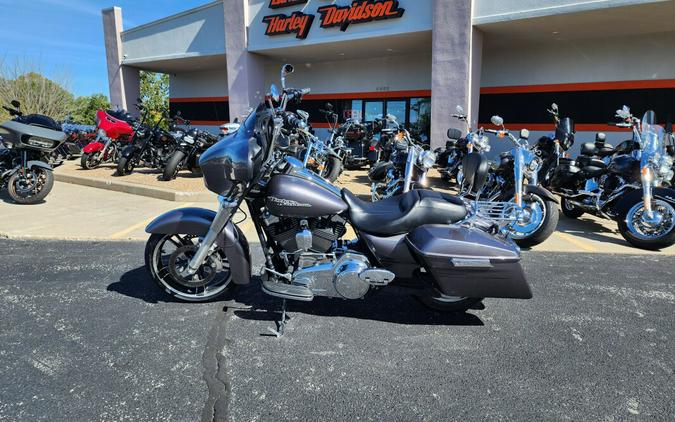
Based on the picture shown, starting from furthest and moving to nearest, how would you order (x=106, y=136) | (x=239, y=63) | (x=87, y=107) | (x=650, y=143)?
(x=87, y=107) < (x=239, y=63) < (x=106, y=136) < (x=650, y=143)

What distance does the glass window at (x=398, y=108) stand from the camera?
1557cm

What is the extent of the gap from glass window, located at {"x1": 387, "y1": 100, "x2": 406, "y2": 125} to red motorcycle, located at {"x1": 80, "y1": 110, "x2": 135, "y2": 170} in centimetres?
902

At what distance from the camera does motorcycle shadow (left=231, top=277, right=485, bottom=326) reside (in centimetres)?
324

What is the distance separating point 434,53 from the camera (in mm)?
11359

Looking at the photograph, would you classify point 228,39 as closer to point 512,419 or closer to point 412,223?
point 412,223

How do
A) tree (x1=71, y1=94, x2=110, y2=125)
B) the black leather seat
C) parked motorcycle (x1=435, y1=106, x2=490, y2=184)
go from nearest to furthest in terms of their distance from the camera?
the black leather seat, parked motorcycle (x1=435, y1=106, x2=490, y2=184), tree (x1=71, y1=94, x2=110, y2=125)

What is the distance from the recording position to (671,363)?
8.73 feet

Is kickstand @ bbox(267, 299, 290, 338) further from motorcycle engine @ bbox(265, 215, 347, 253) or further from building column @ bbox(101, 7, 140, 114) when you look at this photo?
building column @ bbox(101, 7, 140, 114)

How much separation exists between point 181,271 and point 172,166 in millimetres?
6420

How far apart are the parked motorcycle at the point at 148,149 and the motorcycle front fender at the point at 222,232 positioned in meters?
7.48

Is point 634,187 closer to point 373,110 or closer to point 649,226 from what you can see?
point 649,226

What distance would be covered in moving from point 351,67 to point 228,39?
15.6 feet

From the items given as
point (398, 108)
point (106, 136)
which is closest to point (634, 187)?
point (398, 108)

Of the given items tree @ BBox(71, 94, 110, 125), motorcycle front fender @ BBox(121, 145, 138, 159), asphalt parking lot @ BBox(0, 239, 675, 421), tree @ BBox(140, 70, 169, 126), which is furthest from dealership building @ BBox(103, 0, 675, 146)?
tree @ BBox(140, 70, 169, 126)
